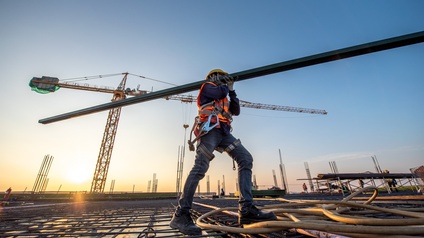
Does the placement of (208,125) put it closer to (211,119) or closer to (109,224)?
(211,119)

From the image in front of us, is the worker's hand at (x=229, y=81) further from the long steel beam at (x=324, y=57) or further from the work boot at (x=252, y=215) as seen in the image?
the work boot at (x=252, y=215)

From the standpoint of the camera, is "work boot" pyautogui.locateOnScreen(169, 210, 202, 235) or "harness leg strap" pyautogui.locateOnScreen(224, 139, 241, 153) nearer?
"work boot" pyautogui.locateOnScreen(169, 210, 202, 235)

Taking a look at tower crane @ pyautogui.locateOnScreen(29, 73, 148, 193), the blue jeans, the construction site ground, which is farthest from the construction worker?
tower crane @ pyautogui.locateOnScreen(29, 73, 148, 193)

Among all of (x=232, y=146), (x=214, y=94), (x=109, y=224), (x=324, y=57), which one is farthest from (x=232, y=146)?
(x=109, y=224)

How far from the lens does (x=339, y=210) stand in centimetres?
181

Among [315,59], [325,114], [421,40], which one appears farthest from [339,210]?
[325,114]

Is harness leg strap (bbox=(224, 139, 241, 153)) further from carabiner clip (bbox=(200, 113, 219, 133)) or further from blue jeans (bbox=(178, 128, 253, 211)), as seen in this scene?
carabiner clip (bbox=(200, 113, 219, 133))

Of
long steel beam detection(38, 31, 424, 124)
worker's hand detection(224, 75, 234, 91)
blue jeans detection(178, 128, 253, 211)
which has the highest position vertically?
worker's hand detection(224, 75, 234, 91)

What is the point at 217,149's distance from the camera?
7.04ft

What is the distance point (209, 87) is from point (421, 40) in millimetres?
1890

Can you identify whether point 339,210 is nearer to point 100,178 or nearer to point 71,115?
point 71,115

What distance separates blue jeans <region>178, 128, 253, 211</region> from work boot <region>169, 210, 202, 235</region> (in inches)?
2.3

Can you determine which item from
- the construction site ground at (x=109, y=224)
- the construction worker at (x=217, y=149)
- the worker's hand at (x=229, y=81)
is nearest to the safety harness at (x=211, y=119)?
the construction worker at (x=217, y=149)

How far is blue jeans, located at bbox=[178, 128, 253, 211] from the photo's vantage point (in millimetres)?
1843
